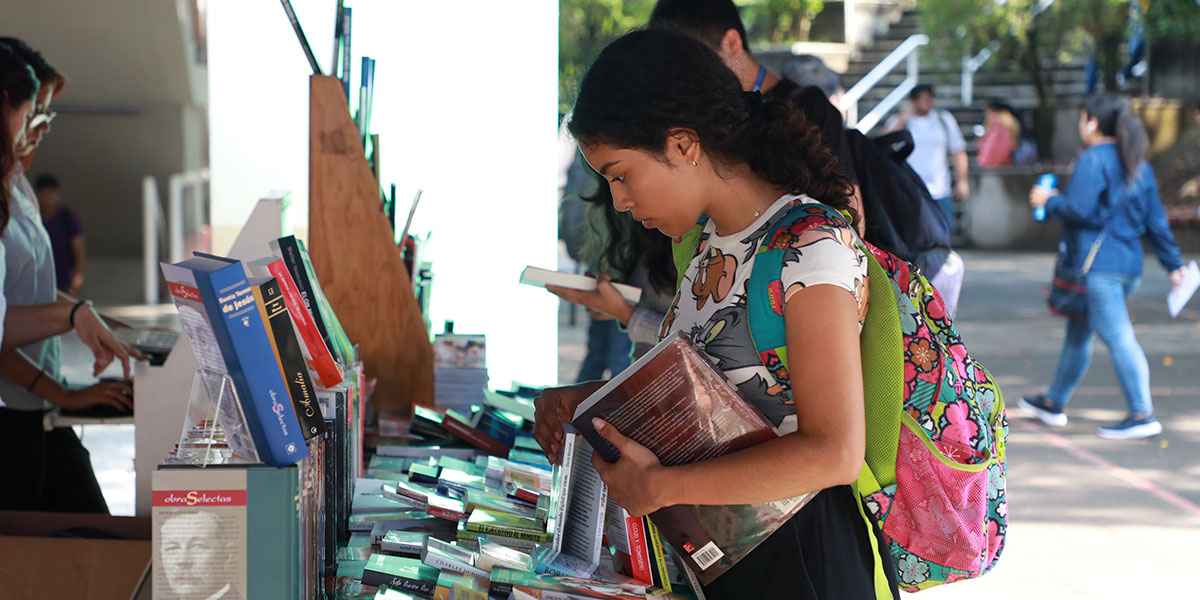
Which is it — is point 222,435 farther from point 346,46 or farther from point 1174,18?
point 1174,18

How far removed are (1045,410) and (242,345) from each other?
5690 millimetres

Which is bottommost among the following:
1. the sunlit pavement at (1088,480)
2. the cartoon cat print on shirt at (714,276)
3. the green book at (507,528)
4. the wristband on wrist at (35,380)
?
the sunlit pavement at (1088,480)

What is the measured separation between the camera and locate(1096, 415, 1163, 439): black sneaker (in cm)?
564

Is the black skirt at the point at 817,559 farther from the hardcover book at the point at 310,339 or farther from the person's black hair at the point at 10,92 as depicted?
the person's black hair at the point at 10,92

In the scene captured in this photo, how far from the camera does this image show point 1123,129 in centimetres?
552

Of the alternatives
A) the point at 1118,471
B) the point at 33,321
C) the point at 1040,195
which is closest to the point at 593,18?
the point at 1040,195

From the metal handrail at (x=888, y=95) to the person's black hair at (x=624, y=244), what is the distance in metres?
11.4

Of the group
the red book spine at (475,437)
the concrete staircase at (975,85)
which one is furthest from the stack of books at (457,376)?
the concrete staircase at (975,85)

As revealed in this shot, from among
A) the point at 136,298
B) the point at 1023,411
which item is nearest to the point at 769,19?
the point at 136,298

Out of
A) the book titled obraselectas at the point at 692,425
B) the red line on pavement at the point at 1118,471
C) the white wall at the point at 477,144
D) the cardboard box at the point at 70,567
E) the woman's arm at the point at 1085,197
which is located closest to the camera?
the book titled obraselectas at the point at 692,425

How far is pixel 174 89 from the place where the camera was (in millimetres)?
12469

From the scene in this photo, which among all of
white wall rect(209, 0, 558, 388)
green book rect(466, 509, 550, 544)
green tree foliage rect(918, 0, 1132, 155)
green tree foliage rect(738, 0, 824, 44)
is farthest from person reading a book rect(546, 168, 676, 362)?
green tree foliage rect(738, 0, 824, 44)

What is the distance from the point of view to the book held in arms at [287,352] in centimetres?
124

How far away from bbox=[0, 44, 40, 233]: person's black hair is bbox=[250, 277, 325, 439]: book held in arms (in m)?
1.56
